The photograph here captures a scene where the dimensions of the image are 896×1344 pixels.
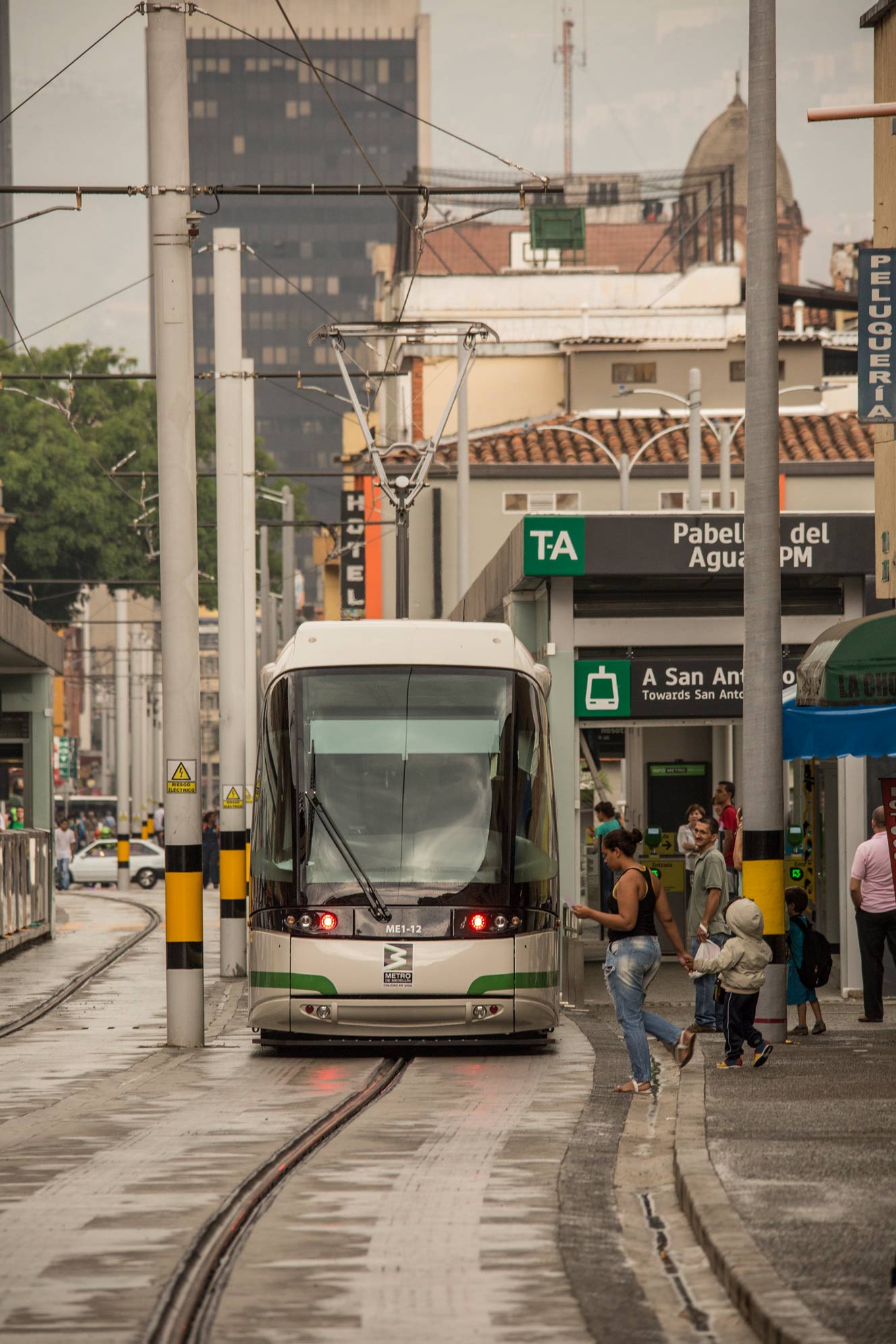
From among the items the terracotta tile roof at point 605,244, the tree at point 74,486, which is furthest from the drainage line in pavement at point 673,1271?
the terracotta tile roof at point 605,244

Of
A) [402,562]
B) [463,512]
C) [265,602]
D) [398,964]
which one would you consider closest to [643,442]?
[265,602]

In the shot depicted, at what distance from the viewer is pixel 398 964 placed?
15898 millimetres

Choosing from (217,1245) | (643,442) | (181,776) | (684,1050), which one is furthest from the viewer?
(643,442)

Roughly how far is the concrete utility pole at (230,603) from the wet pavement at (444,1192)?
8.38 metres

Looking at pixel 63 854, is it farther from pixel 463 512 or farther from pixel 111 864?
pixel 463 512

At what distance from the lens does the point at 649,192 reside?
101750 mm

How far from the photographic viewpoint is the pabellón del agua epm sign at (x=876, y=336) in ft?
58.0

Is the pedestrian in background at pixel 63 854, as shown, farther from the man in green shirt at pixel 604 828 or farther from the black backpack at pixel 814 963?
the black backpack at pixel 814 963

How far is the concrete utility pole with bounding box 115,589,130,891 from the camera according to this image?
5697 centimetres

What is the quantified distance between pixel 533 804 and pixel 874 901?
10.1 feet

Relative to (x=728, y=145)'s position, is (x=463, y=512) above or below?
below

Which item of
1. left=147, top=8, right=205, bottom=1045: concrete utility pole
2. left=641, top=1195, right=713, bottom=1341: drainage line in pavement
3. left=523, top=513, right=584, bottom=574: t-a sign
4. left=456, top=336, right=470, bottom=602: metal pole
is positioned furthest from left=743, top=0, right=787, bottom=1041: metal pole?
left=456, top=336, right=470, bottom=602: metal pole

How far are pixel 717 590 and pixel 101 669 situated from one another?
402 feet

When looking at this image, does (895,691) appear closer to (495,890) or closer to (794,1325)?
(495,890)
